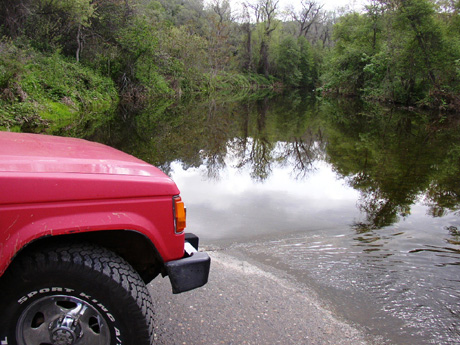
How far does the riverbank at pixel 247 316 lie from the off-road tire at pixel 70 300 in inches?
36.3

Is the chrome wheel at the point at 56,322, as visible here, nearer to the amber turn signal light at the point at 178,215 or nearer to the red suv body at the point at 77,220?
the red suv body at the point at 77,220

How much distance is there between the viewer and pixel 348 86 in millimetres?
44375

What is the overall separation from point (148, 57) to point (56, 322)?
28.0m

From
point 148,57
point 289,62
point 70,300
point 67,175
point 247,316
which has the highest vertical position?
point 289,62

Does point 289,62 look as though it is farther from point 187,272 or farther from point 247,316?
point 187,272

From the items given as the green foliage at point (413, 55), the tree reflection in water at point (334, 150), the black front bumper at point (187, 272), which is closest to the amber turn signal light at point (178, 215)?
the black front bumper at point (187, 272)

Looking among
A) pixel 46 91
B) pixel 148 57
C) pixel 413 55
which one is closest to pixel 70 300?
pixel 46 91

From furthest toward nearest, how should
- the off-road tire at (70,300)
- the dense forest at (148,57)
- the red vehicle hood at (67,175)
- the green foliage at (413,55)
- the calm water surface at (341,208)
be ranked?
the green foliage at (413,55), the dense forest at (148,57), the calm water surface at (341,208), the off-road tire at (70,300), the red vehicle hood at (67,175)

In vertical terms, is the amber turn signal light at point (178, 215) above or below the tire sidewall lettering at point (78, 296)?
above

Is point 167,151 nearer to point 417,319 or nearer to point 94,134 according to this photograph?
point 94,134

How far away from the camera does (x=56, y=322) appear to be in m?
2.11

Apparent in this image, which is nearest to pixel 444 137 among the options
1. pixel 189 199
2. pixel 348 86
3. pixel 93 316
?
pixel 189 199

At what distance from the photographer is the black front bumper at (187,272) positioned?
2.44m

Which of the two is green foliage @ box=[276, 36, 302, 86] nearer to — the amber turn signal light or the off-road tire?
the amber turn signal light
